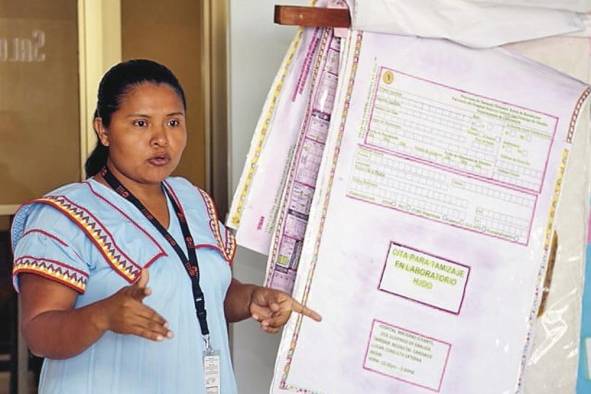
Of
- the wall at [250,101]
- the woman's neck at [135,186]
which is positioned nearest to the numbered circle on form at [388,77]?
the wall at [250,101]

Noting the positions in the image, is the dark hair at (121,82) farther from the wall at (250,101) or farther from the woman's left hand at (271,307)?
the wall at (250,101)

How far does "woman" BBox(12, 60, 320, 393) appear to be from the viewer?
1.60m

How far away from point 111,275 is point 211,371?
Result: 0.29 m

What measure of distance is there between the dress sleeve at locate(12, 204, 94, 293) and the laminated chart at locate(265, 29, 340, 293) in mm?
512

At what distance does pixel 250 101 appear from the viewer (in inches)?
92.4

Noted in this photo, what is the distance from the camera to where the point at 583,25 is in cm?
207

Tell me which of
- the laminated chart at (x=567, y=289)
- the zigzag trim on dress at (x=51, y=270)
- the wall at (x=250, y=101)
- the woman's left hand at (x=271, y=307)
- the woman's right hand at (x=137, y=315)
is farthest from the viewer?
the wall at (x=250, y=101)

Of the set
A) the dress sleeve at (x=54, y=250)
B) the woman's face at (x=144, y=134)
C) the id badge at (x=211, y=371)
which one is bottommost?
the id badge at (x=211, y=371)

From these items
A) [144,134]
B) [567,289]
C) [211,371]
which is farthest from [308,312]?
[567,289]

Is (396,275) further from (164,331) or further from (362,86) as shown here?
(164,331)

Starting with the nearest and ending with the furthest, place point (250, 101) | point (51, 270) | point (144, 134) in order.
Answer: point (51, 270)
point (144, 134)
point (250, 101)

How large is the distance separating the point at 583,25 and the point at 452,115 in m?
0.37

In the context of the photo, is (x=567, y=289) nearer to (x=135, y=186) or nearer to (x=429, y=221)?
(x=429, y=221)

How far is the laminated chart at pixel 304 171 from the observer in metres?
2.02
